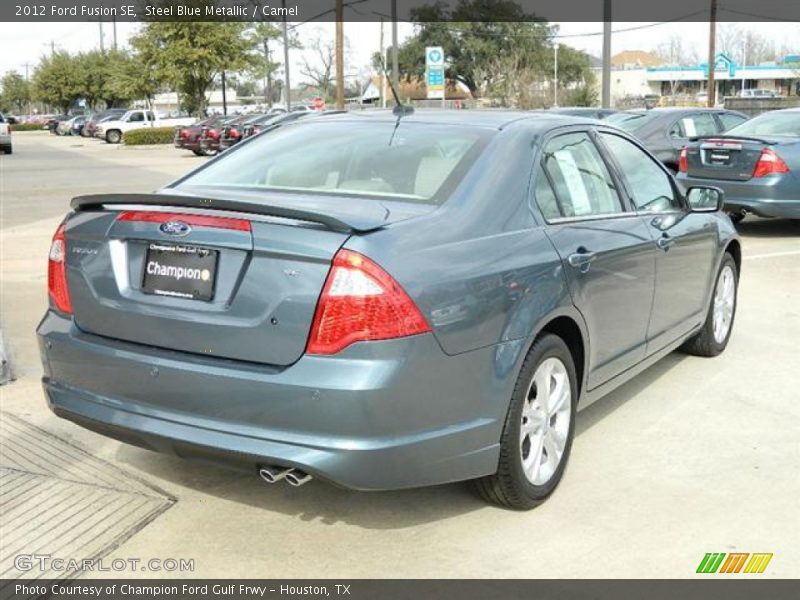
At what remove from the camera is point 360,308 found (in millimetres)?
2957

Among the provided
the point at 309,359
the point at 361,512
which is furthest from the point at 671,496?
the point at 309,359

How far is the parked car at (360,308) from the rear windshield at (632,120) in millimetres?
10484

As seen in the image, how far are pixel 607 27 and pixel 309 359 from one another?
2318 centimetres

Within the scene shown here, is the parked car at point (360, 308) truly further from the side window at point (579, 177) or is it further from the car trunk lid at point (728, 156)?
the car trunk lid at point (728, 156)

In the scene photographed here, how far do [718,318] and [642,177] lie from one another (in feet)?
4.73

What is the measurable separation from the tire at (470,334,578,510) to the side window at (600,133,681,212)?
135cm

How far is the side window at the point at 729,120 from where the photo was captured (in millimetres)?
14465

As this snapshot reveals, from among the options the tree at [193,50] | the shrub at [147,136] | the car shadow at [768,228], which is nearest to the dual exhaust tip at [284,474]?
the car shadow at [768,228]

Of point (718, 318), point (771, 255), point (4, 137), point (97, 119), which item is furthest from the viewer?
point (97, 119)

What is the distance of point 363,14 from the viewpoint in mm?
37625

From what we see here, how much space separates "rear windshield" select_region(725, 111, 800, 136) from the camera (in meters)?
11.4

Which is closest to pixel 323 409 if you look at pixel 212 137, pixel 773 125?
pixel 773 125

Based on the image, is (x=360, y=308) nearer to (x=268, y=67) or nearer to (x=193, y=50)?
(x=193, y=50)
